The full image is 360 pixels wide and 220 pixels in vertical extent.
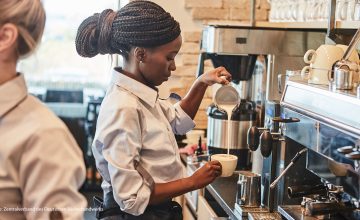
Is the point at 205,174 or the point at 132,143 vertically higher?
the point at 132,143

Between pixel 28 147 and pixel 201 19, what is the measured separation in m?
2.18

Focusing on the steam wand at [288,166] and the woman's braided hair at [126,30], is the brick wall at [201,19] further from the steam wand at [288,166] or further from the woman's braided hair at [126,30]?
the woman's braided hair at [126,30]

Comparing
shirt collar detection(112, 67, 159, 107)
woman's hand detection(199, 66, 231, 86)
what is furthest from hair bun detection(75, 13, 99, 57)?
woman's hand detection(199, 66, 231, 86)

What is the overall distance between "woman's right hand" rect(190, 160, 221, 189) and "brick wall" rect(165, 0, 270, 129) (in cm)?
137

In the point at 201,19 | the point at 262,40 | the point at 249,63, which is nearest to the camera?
the point at 262,40

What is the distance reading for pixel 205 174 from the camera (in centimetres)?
145

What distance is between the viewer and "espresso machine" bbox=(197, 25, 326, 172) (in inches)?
78.7

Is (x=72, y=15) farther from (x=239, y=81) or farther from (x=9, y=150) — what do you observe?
(x=9, y=150)

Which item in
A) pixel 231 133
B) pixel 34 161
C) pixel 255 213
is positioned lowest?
pixel 255 213

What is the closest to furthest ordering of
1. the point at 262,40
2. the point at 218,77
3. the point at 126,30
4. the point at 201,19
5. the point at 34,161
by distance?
the point at 34,161, the point at 126,30, the point at 218,77, the point at 262,40, the point at 201,19

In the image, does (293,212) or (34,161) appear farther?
(293,212)

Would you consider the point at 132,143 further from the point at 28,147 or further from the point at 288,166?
the point at 28,147

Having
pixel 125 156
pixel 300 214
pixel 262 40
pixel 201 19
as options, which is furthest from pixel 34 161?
pixel 201 19

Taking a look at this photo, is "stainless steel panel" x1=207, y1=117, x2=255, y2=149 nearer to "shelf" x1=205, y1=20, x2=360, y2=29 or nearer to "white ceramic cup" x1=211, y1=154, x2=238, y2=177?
"shelf" x1=205, y1=20, x2=360, y2=29
